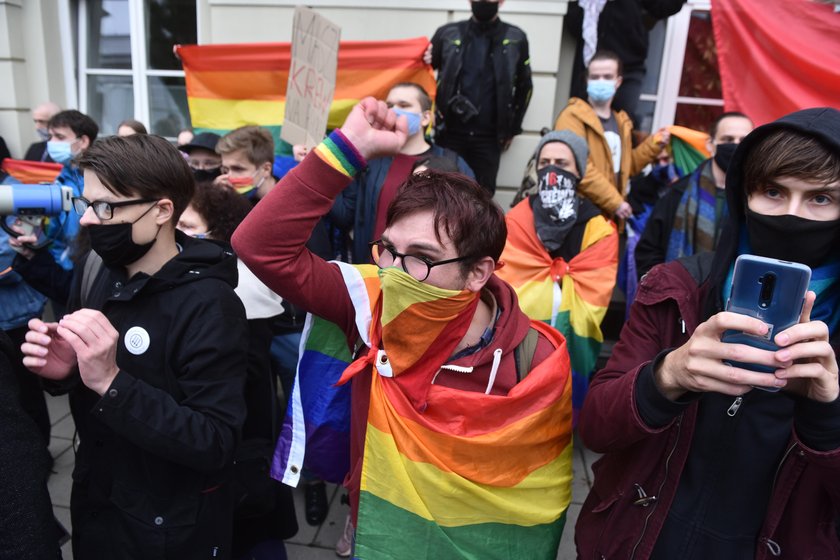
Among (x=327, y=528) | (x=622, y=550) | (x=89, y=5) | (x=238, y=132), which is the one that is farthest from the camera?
(x=89, y=5)

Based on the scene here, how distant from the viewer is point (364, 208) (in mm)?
3242

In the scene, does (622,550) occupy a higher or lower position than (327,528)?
higher

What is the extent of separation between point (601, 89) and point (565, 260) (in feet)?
6.01

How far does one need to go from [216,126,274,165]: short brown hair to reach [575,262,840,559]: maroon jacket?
2.72 meters

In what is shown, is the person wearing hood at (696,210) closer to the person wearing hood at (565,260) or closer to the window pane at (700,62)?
the person wearing hood at (565,260)

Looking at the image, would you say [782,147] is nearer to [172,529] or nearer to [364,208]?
[172,529]

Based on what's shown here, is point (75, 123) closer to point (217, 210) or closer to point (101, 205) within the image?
point (217, 210)

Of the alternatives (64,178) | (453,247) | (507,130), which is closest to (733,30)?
(507,130)

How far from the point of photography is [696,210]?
334 cm

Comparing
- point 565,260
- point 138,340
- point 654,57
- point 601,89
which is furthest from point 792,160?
point 654,57

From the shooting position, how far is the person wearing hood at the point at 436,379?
4.98 ft

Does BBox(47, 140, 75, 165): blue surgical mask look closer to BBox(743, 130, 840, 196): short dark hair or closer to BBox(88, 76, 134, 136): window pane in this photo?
BBox(88, 76, 134, 136): window pane

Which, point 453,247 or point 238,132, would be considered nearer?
point 453,247

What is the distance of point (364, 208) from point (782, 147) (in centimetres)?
229
